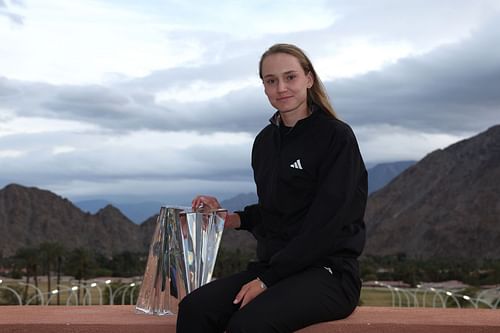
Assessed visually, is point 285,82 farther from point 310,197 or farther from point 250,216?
point 250,216

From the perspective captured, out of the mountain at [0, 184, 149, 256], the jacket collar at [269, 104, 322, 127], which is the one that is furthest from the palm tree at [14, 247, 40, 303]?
the jacket collar at [269, 104, 322, 127]

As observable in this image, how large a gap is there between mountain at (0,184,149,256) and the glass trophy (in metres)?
55.8

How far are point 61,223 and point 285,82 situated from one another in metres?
59.8

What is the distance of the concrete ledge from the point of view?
280 cm

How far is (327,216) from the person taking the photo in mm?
2750

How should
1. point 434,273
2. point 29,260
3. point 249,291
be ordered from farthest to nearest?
point 29,260, point 434,273, point 249,291

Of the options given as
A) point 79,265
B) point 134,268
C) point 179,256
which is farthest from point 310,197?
point 134,268

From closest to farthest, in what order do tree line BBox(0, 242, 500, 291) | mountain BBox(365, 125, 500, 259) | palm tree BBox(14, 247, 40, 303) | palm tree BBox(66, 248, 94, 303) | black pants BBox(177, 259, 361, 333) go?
1. black pants BBox(177, 259, 361, 333)
2. tree line BBox(0, 242, 500, 291)
3. palm tree BBox(66, 248, 94, 303)
4. palm tree BBox(14, 247, 40, 303)
5. mountain BBox(365, 125, 500, 259)

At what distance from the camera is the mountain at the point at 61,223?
196 feet

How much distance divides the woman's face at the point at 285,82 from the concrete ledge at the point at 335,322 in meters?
0.78

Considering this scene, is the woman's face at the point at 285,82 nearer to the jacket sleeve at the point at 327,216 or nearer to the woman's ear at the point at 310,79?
the woman's ear at the point at 310,79

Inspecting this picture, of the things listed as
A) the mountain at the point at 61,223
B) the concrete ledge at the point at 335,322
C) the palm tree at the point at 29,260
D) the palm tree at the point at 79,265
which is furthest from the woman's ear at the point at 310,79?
the mountain at the point at 61,223

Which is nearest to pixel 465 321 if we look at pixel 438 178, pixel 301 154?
pixel 301 154

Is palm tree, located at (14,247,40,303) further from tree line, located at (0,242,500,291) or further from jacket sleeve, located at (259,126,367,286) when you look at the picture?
jacket sleeve, located at (259,126,367,286)
